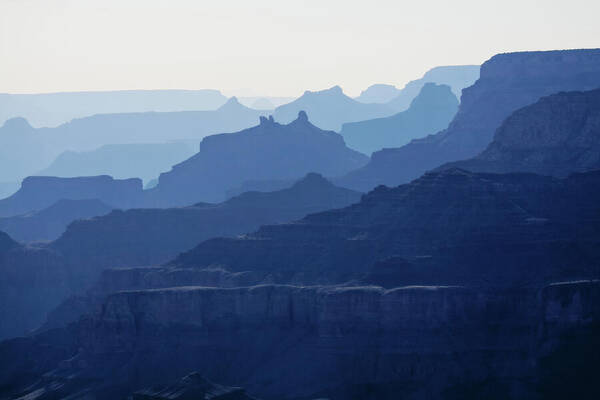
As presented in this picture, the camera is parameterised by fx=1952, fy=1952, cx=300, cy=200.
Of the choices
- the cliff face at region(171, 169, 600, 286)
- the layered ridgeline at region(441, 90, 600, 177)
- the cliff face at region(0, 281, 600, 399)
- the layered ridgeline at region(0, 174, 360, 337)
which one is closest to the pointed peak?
the layered ridgeline at region(0, 174, 360, 337)

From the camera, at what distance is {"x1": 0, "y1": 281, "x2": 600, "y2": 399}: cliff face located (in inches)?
4156

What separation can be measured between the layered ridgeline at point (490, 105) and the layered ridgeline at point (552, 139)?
37.6 meters

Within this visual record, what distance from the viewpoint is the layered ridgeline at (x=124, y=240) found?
16312cm

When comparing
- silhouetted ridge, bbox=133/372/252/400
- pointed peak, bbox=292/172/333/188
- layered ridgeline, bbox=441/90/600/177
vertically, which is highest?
layered ridgeline, bbox=441/90/600/177

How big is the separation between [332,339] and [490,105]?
85.5 metres

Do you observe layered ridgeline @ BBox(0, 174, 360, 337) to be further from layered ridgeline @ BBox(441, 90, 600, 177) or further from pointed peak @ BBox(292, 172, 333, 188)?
layered ridgeline @ BBox(441, 90, 600, 177)

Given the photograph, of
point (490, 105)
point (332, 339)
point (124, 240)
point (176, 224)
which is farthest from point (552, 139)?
point (490, 105)

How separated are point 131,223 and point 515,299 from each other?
64543 millimetres

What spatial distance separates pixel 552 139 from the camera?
141750mm

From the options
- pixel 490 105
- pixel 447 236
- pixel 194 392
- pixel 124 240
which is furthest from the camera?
pixel 490 105

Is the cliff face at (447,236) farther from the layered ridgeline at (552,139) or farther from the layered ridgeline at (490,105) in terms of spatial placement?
the layered ridgeline at (490,105)

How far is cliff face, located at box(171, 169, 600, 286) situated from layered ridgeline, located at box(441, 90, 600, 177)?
13588mm

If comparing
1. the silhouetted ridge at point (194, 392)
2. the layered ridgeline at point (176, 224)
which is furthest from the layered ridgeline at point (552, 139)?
the silhouetted ridge at point (194, 392)

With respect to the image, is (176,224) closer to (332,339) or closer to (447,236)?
(447,236)
